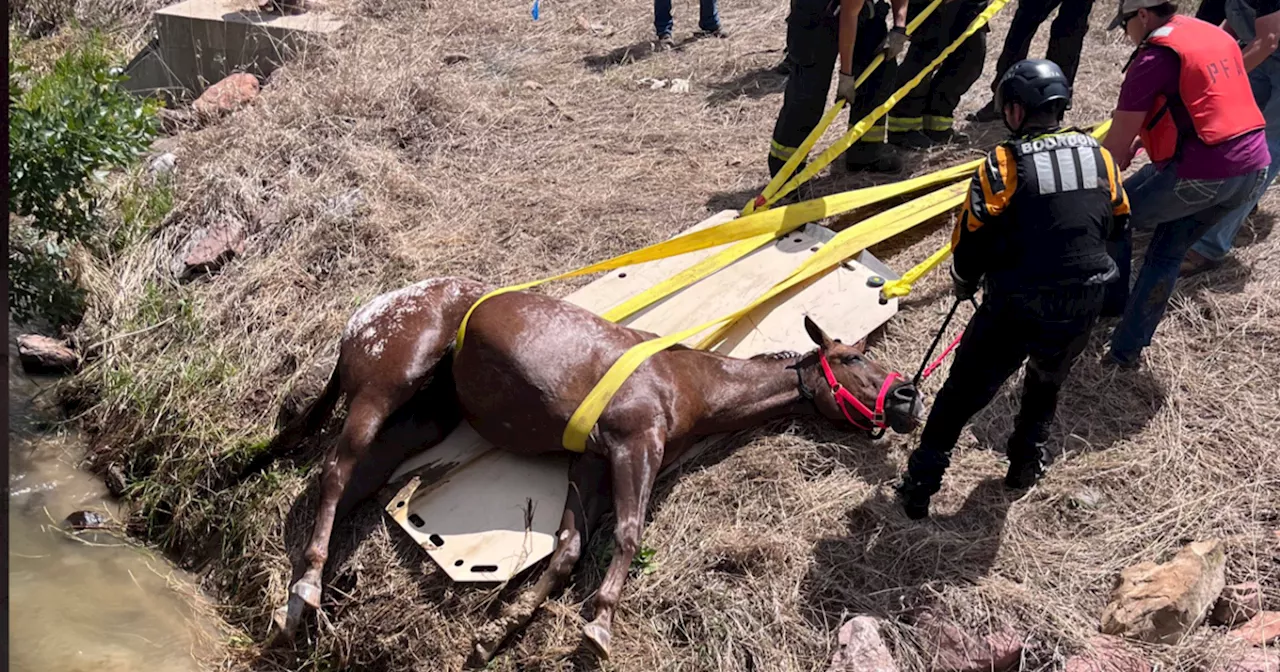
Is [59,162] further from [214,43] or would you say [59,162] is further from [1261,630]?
[1261,630]

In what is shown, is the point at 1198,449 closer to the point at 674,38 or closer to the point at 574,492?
the point at 574,492

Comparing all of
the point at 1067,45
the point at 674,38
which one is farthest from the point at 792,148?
the point at 674,38

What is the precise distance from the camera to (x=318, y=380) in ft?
15.5

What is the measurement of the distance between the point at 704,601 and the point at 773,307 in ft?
5.54

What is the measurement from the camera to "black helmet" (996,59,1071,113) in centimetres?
319

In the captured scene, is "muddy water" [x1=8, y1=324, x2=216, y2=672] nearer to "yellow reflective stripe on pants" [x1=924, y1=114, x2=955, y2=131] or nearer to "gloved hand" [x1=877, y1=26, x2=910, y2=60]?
"gloved hand" [x1=877, y1=26, x2=910, y2=60]

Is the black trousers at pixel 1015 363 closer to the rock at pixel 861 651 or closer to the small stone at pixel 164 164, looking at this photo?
the rock at pixel 861 651

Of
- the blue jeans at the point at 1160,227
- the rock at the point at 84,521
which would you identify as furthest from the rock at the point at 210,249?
the blue jeans at the point at 1160,227

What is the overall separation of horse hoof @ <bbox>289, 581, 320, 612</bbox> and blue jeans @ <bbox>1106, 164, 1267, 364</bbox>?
3.29 meters

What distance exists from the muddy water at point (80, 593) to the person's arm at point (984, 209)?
11.4 ft

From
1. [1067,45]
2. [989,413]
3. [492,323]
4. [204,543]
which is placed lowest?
[204,543]

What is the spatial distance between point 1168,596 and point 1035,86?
1831mm

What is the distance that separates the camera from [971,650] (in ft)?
11.3

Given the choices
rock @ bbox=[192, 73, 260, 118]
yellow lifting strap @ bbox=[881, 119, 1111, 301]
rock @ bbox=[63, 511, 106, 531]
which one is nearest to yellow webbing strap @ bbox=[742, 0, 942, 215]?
yellow lifting strap @ bbox=[881, 119, 1111, 301]
